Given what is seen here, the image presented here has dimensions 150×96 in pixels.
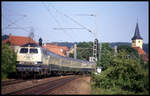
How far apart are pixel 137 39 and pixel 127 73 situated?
81.2m

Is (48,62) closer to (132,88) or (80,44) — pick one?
(132,88)

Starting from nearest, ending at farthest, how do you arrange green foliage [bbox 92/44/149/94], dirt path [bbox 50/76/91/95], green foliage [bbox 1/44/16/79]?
green foliage [bbox 92/44/149/94]
dirt path [bbox 50/76/91/95]
green foliage [bbox 1/44/16/79]

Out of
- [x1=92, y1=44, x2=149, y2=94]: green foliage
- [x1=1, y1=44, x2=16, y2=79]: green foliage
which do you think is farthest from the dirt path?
[x1=1, y1=44, x2=16, y2=79]: green foliage

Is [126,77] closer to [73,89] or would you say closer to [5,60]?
[73,89]

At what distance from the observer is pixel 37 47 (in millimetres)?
25703

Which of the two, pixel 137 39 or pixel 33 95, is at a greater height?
pixel 137 39

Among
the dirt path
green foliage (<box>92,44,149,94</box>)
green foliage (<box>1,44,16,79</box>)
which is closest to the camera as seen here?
green foliage (<box>92,44,149,94</box>)

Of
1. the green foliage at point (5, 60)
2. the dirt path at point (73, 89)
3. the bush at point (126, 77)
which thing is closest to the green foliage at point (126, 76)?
the bush at point (126, 77)

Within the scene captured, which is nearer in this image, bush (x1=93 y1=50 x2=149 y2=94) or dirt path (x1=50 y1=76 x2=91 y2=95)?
bush (x1=93 y1=50 x2=149 y2=94)

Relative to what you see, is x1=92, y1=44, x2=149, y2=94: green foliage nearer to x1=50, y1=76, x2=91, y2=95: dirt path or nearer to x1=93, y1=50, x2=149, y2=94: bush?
x1=93, y1=50, x2=149, y2=94: bush

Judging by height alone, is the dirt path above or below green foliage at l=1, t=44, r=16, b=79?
below

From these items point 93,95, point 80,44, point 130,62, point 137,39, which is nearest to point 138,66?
point 130,62

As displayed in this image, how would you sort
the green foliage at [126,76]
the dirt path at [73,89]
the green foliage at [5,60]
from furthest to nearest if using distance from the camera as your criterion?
1. the green foliage at [5,60]
2. the dirt path at [73,89]
3. the green foliage at [126,76]

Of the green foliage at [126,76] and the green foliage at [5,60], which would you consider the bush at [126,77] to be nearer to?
the green foliage at [126,76]
